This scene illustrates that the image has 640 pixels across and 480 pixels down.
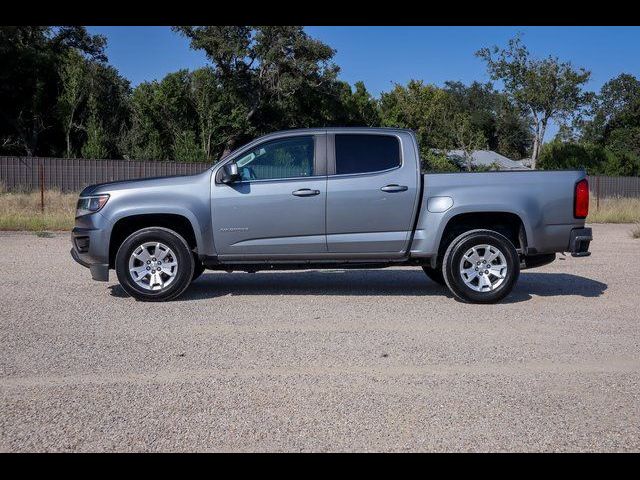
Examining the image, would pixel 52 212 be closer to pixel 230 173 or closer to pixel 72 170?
pixel 72 170

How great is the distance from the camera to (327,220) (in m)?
8.14

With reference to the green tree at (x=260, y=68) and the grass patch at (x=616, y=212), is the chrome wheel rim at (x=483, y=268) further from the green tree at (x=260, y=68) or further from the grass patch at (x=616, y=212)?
the green tree at (x=260, y=68)

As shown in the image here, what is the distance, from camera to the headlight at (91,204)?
26.7 feet

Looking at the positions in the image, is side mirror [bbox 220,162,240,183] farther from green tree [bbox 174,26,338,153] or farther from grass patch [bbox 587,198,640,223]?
green tree [bbox 174,26,338,153]

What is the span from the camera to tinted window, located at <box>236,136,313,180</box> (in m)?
8.27

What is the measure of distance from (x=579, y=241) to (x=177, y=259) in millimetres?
4623

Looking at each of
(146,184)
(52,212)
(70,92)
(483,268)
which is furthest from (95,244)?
(70,92)

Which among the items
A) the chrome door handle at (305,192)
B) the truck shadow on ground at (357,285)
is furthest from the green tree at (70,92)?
the chrome door handle at (305,192)
